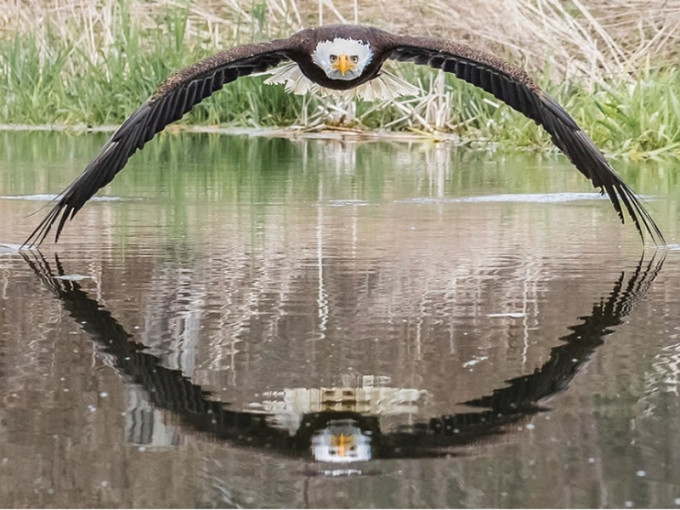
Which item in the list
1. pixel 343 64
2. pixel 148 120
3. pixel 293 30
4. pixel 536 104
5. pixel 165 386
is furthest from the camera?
pixel 293 30

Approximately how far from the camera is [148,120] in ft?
24.8

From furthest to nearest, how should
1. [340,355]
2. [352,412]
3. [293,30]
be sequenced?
1. [293,30]
2. [340,355]
3. [352,412]

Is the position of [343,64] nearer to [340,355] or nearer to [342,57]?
[342,57]

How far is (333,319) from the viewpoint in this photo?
5.95m

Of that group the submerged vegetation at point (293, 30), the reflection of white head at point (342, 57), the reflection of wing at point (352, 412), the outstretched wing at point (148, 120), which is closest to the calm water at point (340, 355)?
the reflection of wing at point (352, 412)

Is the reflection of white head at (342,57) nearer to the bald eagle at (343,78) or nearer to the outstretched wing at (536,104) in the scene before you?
the bald eagle at (343,78)

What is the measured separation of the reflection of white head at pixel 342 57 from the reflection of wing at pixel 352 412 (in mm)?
3036

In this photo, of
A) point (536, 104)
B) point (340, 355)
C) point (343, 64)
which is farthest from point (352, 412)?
point (343, 64)

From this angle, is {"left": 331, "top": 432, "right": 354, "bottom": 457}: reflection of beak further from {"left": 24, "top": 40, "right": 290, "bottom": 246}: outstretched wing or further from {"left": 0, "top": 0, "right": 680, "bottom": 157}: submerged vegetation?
{"left": 0, "top": 0, "right": 680, "bottom": 157}: submerged vegetation

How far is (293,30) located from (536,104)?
11.2 metres

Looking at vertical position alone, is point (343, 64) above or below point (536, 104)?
above

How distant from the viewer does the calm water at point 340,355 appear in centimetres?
382

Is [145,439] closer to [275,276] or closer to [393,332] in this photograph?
[393,332]

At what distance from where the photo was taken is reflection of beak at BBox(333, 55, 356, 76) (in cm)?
859
